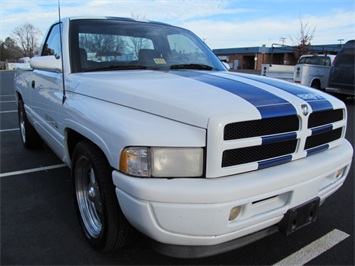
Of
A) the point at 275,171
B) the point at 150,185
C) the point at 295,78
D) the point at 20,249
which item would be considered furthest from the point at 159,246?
the point at 295,78

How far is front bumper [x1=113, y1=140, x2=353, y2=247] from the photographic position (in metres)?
1.76

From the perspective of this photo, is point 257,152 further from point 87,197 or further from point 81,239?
point 81,239

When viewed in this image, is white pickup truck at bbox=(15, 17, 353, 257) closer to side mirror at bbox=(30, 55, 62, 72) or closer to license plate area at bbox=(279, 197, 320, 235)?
license plate area at bbox=(279, 197, 320, 235)

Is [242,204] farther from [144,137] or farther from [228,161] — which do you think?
[144,137]

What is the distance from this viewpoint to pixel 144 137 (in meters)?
1.86

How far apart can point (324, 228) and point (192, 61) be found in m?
2.08

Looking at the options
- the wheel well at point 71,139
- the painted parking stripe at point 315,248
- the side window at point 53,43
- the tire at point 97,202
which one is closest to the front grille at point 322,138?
the painted parking stripe at point 315,248

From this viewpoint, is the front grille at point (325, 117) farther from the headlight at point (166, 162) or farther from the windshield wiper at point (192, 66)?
the windshield wiper at point (192, 66)

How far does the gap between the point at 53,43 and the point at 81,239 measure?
7.68ft

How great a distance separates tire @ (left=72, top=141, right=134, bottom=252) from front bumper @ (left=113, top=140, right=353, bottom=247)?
0.22m

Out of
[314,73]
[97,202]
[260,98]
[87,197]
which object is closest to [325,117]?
[260,98]

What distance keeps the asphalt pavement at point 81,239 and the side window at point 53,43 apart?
1568 mm

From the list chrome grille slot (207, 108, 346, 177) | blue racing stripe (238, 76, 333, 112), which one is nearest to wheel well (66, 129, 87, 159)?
chrome grille slot (207, 108, 346, 177)

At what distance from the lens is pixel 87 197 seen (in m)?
2.72
